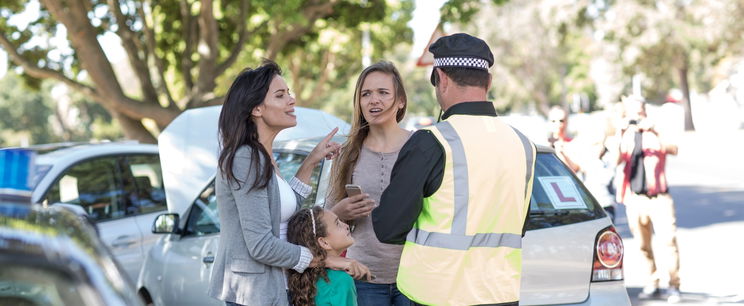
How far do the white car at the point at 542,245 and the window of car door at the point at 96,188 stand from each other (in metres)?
1.90

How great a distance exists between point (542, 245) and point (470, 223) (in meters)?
1.74

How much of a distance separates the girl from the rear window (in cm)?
146

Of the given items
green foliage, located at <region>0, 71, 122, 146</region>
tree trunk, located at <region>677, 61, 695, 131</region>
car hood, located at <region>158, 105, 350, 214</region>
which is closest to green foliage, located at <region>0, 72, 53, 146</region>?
green foliage, located at <region>0, 71, 122, 146</region>

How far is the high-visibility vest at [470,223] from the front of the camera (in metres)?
3.12

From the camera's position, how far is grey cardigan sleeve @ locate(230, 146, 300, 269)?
3.39 meters

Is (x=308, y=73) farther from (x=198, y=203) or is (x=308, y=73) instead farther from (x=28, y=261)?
(x=28, y=261)

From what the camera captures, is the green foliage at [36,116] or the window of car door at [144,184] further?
the green foliage at [36,116]

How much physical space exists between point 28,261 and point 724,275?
8.64 meters

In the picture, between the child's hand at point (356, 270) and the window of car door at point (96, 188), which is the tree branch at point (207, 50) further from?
the child's hand at point (356, 270)

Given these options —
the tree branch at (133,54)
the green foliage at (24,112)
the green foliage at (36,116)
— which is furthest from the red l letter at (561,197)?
the green foliage at (24,112)

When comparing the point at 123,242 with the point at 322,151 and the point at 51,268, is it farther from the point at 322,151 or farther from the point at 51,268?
the point at 51,268

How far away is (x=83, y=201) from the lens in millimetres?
7703

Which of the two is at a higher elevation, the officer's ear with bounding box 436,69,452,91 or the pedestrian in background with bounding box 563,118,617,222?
the officer's ear with bounding box 436,69,452,91

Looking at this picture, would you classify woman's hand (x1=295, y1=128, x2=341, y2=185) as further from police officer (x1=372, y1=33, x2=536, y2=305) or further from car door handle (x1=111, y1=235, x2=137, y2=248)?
car door handle (x1=111, y1=235, x2=137, y2=248)
